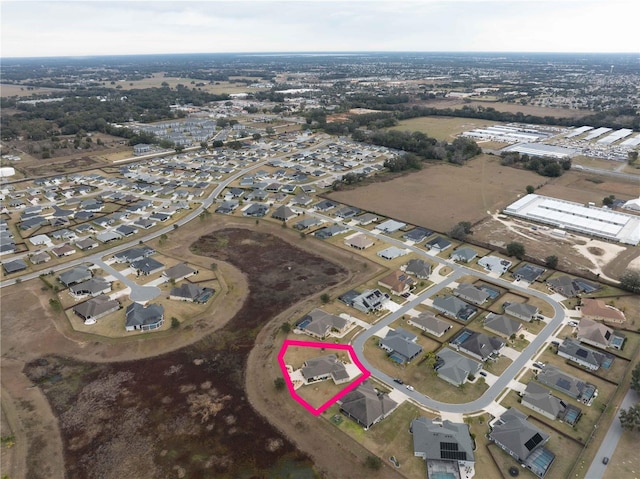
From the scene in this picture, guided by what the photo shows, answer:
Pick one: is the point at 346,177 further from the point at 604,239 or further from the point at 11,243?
the point at 11,243

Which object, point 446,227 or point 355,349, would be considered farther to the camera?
point 446,227

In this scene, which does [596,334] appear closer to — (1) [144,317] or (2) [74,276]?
(1) [144,317]

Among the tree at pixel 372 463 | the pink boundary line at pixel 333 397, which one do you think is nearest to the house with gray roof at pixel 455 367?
the pink boundary line at pixel 333 397

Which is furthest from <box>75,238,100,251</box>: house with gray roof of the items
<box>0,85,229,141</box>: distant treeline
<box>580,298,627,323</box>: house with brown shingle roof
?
<box>0,85,229,141</box>: distant treeline

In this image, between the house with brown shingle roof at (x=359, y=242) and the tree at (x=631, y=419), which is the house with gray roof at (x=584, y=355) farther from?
the house with brown shingle roof at (x=359, y=242)

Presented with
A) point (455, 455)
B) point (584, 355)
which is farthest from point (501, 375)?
point (455, 455)

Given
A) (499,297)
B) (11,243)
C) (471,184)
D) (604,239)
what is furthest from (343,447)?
(471,184)
